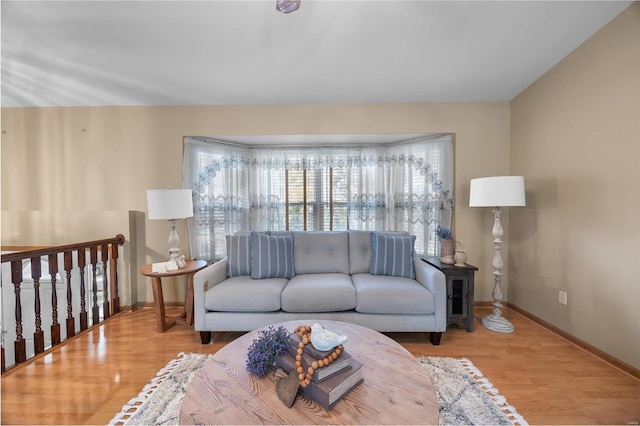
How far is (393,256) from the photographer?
97.5 inches

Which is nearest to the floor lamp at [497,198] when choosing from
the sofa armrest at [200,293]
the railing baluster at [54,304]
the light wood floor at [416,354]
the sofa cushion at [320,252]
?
the light wood floor at [416,354]

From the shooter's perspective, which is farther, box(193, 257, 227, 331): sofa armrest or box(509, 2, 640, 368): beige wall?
box(193, 257, 227, 331): sofa armrest

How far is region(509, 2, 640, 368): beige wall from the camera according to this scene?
1.70 meters

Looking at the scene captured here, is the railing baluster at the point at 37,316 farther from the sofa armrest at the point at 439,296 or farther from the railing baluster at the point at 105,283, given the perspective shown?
the sofa armrest at the point at 439,296

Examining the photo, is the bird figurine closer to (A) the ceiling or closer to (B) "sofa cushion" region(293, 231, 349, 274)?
(B) "sofa cushion" region(293, 231, 349, 274)

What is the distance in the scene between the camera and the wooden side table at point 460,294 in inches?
90.4

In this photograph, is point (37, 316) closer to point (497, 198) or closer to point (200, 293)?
point (200, 293)

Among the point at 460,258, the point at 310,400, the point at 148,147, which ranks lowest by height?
the point at 310,400

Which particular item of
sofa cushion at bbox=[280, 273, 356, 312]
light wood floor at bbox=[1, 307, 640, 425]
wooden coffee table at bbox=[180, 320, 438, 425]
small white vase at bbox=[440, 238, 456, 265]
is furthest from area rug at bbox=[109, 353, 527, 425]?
small white vase at bbox=[440, 238, 456, 265]

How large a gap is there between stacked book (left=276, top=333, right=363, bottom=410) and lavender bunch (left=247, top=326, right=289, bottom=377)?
0.03 metres

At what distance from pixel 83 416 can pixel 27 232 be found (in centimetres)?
272

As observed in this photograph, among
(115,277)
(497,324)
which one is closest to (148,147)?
(115,277)

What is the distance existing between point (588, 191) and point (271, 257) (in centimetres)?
277

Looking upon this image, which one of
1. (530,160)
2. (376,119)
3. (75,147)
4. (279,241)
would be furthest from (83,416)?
(530,160)
